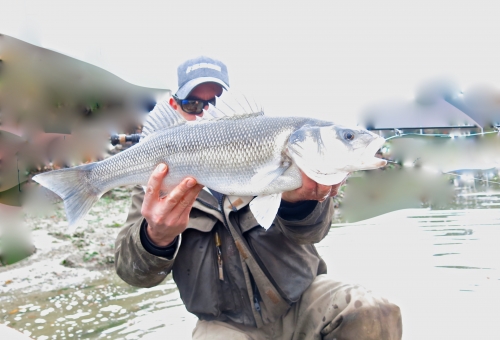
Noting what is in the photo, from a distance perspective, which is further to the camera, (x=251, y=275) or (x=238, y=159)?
(x=251, y=275)

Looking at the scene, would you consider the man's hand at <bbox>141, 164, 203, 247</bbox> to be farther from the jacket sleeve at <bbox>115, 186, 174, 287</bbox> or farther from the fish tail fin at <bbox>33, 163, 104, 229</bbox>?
the fish tail fin at <bbox>33, 163, 104, 229</bbox>

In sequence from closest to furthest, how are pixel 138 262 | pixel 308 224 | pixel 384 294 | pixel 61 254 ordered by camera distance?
pixel 308 224
pixel 138 262
pixel 384 294
pixel 61 254

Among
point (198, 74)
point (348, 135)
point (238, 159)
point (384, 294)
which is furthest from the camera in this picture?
point (384, 294)

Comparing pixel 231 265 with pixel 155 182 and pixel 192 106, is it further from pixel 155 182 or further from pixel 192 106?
pixel 192 106

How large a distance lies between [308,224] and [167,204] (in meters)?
0.81

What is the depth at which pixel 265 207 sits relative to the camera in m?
1.97

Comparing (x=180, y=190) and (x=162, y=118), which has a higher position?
(x=162, y=118)

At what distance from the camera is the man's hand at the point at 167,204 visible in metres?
2.08

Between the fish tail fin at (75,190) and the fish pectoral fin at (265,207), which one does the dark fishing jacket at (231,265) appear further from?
the fish pectoral fin at (265,207)

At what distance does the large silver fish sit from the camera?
1.88m

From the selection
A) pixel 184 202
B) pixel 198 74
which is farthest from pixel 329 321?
pixel 198 74

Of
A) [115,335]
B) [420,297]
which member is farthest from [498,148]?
[115,335]

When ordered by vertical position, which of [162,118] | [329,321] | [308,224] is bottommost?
[329,321]

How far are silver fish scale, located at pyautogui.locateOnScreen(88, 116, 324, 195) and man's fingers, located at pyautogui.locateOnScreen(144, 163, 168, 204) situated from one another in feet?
0.13
